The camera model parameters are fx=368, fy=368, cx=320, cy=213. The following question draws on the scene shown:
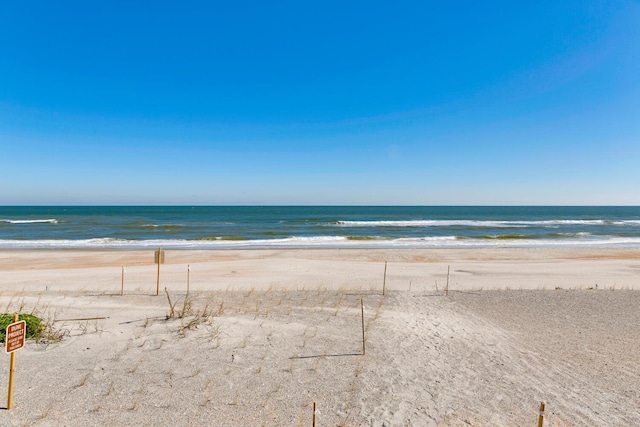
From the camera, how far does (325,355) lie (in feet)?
24.9

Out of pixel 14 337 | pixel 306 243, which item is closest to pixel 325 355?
pixel 14 337

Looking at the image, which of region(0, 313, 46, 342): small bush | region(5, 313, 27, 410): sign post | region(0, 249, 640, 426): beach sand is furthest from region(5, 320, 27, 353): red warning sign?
region(0, 313, 46, 342): small bush

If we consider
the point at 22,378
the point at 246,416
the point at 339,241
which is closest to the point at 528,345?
the point at 246,416

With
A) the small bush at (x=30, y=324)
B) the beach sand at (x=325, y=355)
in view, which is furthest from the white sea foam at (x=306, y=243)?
the small bush at (x=30, y=324)

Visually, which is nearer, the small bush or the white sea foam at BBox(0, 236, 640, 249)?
the small bush

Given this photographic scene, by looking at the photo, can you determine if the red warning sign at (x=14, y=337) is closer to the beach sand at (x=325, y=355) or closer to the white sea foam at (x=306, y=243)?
the beach sand at (x=325, y=355)

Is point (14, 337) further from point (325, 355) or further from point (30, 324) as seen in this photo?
point (325, 355)

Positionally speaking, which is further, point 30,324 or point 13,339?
point 30,324

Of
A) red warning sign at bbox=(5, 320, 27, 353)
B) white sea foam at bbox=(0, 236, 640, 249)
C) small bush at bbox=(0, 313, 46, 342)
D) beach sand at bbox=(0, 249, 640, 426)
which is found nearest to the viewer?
red warning sign at bbox=(5, 320, 27, 353)

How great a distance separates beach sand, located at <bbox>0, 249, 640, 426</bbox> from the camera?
5594mm

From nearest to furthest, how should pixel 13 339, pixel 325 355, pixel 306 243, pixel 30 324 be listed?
pixel 13 339 → pixel 325 355 → pixel 30 324 → pixel 306 243

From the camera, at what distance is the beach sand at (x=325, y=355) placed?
5.59 metres

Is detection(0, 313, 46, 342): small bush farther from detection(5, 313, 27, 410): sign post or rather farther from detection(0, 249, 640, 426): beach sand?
detection(5, 313, 27, 410): sign post

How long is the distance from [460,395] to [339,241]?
28.6 m
